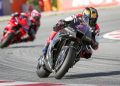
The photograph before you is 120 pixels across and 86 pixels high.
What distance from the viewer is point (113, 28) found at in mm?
21703

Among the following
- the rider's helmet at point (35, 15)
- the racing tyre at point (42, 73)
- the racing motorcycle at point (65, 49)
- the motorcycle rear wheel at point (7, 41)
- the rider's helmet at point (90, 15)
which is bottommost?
the motorcycle rear wheel at point (7, 41)

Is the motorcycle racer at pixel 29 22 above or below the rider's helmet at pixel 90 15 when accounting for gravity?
below

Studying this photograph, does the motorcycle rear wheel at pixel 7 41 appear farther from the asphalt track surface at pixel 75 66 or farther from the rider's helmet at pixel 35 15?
the rider's helmet at pixel 35 15

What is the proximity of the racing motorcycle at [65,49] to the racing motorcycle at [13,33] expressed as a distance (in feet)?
21.8

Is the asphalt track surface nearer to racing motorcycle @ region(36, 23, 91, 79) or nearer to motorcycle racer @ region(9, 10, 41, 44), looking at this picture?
racing motorcycle @ region(36, 23, 91, 79)

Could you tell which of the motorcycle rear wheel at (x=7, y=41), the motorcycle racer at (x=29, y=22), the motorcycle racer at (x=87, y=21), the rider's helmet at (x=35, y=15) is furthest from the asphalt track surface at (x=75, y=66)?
the rider's helmet at (x=35, y=15)

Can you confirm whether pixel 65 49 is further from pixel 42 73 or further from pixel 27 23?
pixel 27 23

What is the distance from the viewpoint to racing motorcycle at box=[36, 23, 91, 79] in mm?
9344

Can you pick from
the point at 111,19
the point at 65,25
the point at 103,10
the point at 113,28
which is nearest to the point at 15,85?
the point at 65,25

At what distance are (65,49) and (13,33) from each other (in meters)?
7.32

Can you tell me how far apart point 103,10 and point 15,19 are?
45.0 ft

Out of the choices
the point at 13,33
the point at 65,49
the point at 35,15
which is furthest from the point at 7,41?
the point at 65,49

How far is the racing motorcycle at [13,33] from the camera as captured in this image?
16422mm

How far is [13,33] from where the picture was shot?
1658 centimetres
